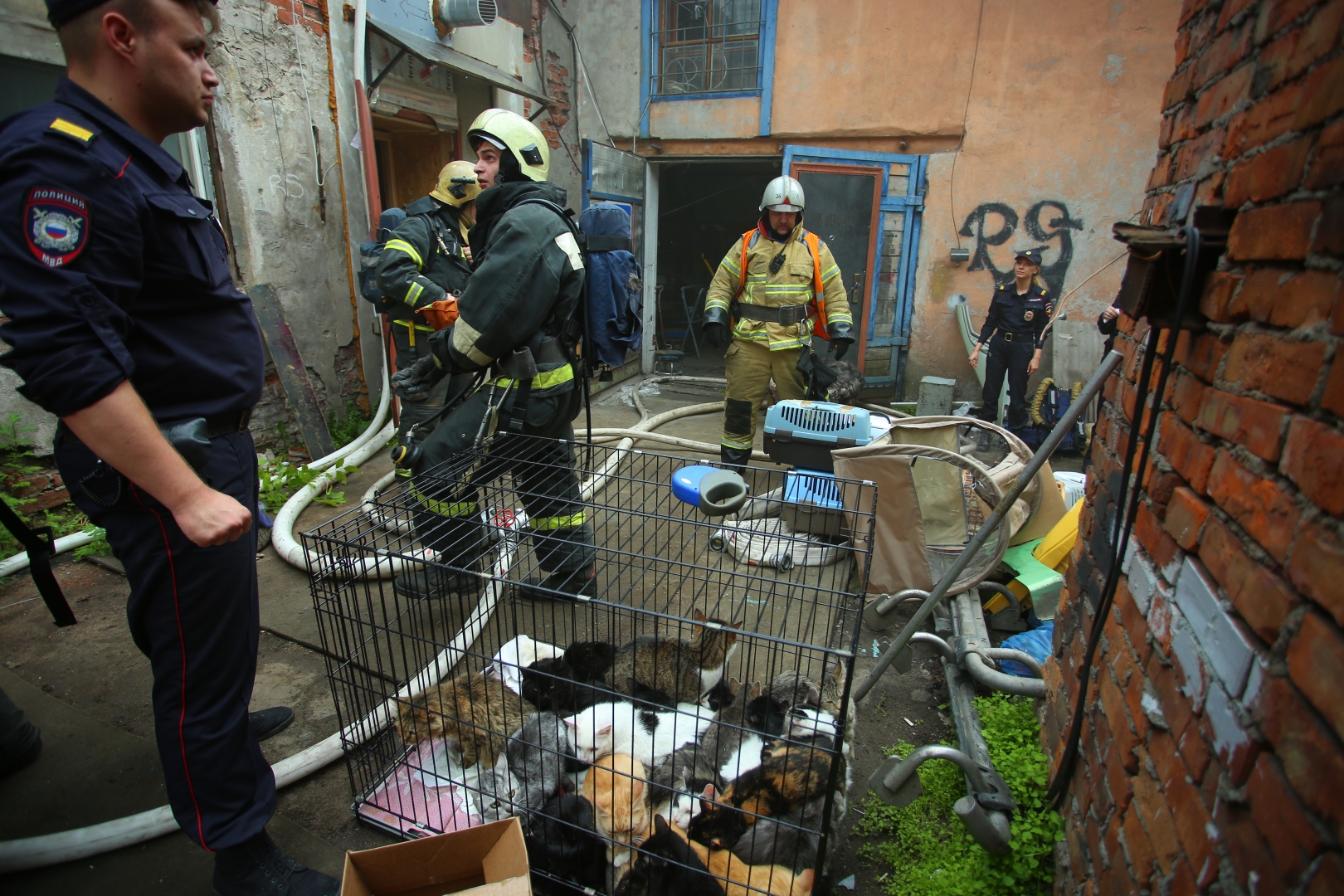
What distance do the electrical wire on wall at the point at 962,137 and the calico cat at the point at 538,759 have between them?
6959mm

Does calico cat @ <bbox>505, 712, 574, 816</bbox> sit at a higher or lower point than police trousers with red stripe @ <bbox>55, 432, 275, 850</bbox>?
lower

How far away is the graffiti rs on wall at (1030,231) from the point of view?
22.6ft

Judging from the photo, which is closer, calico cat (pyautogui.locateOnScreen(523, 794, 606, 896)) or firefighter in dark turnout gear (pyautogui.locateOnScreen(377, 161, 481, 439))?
calico cat (pyautogui.locateOnScreen(523, 794, 606, 896))

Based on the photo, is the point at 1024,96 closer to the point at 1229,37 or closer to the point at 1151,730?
the point at 1229,37

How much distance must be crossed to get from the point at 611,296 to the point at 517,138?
0.81 m

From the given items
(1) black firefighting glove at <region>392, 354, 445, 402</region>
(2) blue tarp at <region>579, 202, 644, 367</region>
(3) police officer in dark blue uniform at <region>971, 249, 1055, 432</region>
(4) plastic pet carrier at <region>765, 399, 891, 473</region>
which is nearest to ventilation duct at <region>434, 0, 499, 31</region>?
(2) blue tarp at <region>579, 202, 644, 367</region>

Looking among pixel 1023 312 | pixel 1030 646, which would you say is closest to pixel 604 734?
pixel 1030 646

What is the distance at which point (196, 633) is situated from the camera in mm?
1564

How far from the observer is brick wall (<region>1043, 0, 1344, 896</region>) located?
831 millimetres

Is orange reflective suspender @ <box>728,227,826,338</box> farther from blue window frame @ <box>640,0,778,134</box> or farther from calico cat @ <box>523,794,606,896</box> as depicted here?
calico cat @ <box>523,794,606,896</box>

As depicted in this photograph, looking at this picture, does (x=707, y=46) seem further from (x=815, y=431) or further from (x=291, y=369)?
(x=815, y=431)

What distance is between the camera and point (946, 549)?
3268 mm

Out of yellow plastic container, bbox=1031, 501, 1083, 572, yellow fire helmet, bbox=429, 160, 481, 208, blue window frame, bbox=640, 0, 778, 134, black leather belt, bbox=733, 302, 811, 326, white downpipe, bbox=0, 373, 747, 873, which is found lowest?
white downpipe, bbox=0, 373, 747, 873

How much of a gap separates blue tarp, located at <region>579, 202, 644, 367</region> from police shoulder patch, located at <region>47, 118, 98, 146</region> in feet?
6.53
